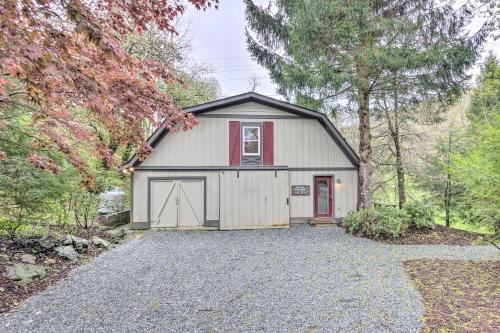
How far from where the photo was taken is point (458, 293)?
14.4 ft

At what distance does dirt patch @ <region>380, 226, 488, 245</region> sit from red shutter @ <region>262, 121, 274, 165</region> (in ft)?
14.5

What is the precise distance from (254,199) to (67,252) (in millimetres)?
5706

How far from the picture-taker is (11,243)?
6.67 metres

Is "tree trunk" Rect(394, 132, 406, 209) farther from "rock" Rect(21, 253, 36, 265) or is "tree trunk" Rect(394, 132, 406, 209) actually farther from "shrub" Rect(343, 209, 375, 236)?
"rock" Rect(21, 253, 36, 265)

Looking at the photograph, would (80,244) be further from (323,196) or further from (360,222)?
(323,196)

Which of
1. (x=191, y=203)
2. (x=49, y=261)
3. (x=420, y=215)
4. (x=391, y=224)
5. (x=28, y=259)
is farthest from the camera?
(x=191, y=203)

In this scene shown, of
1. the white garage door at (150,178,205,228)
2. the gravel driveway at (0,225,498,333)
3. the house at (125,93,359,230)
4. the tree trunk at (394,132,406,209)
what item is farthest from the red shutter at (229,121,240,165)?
the tree trunk at (394,132,406,209)

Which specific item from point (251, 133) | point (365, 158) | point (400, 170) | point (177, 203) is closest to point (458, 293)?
point (365, 158)

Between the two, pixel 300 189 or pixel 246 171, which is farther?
pixel 300 189

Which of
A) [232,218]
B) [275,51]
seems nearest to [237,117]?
[275,51]

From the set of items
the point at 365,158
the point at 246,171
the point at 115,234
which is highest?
the point at 365,158

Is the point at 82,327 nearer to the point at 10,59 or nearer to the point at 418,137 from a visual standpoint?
the point at 10,59

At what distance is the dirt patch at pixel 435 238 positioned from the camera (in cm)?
804

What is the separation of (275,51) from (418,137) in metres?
6.57
